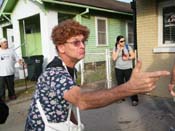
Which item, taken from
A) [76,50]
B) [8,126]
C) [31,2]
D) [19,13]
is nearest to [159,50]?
[8,126]

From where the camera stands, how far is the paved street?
19.0 feet

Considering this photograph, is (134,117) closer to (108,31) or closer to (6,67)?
(6,67)

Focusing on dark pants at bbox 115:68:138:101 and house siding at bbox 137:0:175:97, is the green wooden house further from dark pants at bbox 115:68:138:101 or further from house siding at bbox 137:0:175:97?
dark pants at bbox 115:68:138:101

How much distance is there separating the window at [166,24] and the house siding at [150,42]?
→ 139 millimetres

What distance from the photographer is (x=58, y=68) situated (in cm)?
209

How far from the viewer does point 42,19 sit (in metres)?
13.8

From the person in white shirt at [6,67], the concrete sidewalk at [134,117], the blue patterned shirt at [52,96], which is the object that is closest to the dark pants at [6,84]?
the person in white shirt at [6,67]

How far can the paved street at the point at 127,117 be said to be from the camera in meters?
5.78

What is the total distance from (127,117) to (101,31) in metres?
10.3

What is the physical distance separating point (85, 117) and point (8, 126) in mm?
1690

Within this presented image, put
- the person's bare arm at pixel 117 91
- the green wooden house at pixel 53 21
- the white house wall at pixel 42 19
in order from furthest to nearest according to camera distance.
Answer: the green wooden house at pixel 53 21
the white house wall at pixel 42 19
the person's bare arm at pixel 117 91

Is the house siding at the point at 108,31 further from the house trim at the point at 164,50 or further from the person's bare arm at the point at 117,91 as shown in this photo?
the person's bare arm at the point at 117,91

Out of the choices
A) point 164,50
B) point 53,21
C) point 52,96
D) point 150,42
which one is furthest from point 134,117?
point 53,21

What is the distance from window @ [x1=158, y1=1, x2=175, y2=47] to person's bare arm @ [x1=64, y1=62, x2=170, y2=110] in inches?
263
